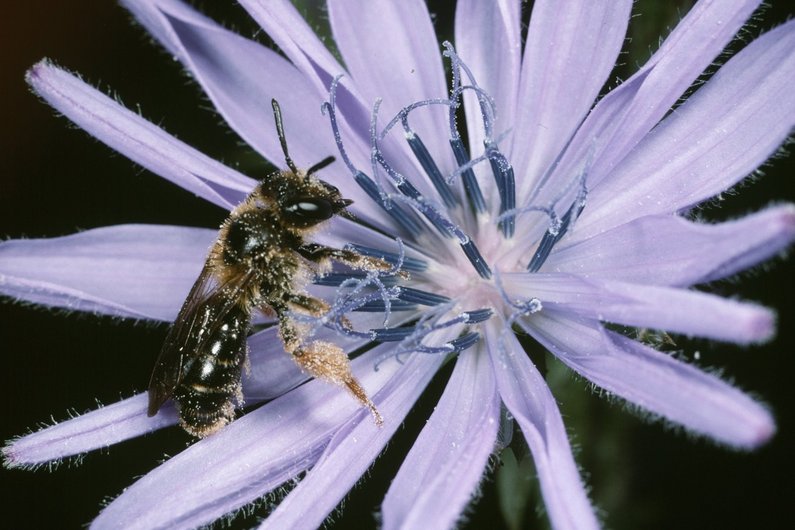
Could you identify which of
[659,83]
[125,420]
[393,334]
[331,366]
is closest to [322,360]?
[331,366]

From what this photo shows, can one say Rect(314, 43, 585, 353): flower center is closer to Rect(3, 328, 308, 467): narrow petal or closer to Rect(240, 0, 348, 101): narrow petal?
Rect(240, 0, 348, 101): narrow petal

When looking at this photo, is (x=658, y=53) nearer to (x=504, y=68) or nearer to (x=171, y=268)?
(x=504, y=68)

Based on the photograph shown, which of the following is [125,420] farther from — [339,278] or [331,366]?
[339,278]

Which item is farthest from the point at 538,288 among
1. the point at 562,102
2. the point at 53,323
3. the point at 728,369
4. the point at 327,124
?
the point at 53,323

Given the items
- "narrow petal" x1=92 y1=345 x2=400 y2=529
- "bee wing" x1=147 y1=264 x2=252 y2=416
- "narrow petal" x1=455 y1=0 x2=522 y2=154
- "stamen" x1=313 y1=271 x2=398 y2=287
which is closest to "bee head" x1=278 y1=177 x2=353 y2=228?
"bee wing" x1=147 y1=264 x2=252 y2=416

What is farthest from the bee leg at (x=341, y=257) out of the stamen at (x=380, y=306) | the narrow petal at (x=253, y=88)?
the narrow petal at (x=253, y=88)

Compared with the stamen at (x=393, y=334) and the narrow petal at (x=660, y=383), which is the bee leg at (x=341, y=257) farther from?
the narrow petal at (x=660, y=383)
